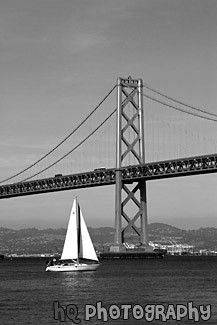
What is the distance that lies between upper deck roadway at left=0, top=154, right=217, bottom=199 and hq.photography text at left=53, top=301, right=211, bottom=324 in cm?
4596

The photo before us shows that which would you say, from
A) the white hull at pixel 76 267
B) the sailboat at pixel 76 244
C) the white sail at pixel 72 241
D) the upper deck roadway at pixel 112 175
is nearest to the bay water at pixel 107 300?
the white hull at pixel 76 267

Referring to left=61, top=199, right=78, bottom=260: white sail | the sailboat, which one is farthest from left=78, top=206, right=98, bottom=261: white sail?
left=61, top=199, right=78, bottom=260: white sail

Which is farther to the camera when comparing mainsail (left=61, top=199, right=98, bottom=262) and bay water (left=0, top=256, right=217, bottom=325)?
mainsail (left=61, top=199, right=98, bottom=262)

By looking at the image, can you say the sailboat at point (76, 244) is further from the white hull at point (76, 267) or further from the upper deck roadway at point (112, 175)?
the upper deck roadway at point (112, 175)

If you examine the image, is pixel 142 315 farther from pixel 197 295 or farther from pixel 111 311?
pixel 197 295

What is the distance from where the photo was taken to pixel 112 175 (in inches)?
3469

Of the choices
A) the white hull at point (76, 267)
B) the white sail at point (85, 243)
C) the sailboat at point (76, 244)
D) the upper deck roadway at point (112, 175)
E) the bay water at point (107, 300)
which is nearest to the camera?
the bay water at point (107, 300)

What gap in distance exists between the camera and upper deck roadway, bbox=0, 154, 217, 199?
267ft

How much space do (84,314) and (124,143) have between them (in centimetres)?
5599

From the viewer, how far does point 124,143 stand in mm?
87438

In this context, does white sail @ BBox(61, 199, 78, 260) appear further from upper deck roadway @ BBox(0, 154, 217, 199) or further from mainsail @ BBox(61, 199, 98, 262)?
upper deck roadway @ BBox(0, 154, 217, 199)

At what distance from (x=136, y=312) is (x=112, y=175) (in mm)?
55772

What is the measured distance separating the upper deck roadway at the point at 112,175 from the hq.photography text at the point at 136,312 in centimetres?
4596

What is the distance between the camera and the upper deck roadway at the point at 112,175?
267 ft
